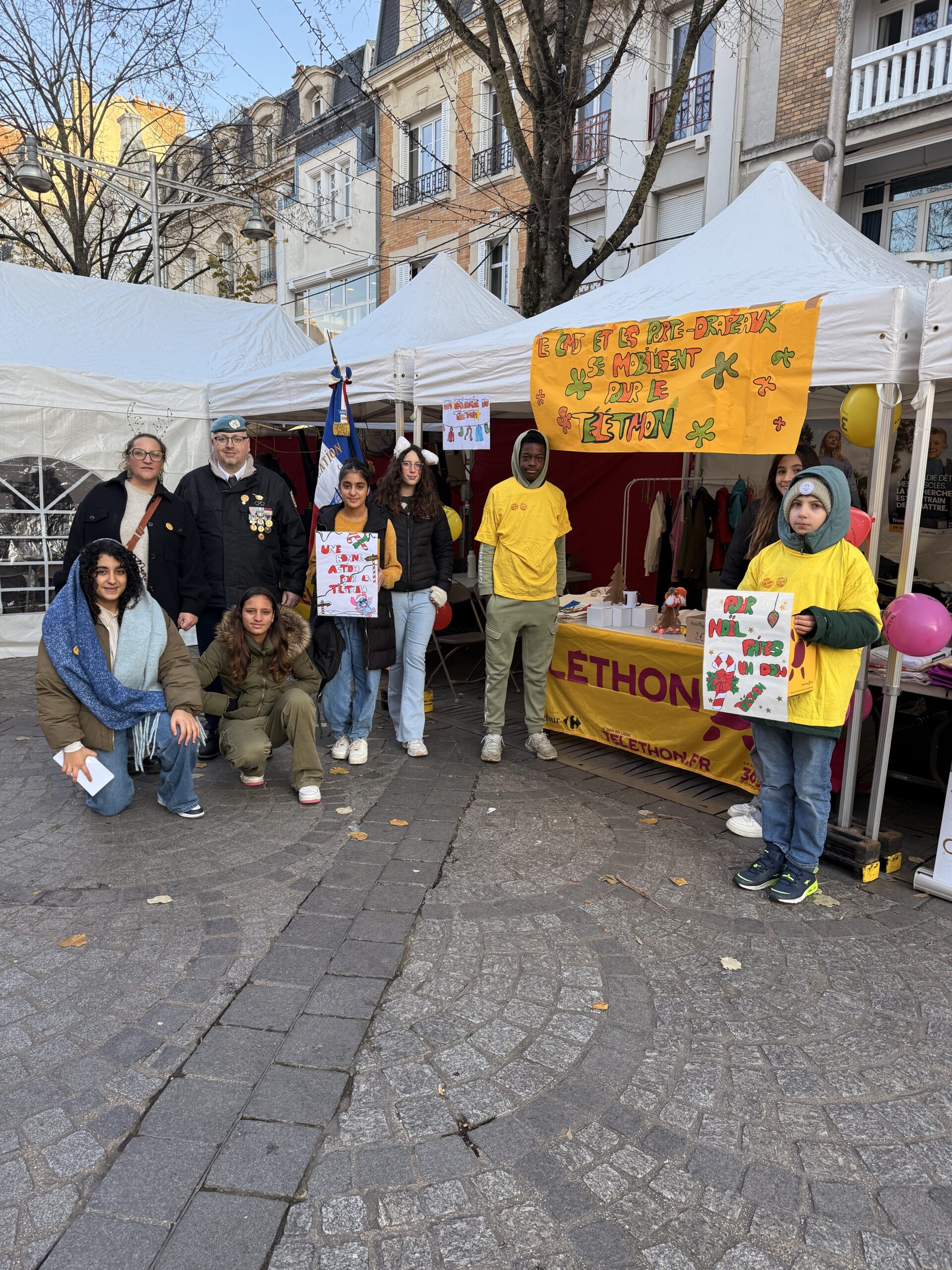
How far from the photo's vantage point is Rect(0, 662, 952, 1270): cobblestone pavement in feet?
6.26

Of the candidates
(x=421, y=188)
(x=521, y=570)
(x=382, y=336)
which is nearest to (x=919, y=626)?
(x=521, y=570)

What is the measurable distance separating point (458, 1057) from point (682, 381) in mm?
3283

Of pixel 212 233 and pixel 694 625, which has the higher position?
pixel 212 233

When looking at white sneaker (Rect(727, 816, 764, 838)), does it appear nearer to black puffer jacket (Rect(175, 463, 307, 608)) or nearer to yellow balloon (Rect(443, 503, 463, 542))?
black puffer jacket (Rect(175, 463, 307, 608))

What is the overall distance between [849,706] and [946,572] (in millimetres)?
4044

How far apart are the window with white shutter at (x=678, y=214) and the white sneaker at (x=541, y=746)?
10565mm

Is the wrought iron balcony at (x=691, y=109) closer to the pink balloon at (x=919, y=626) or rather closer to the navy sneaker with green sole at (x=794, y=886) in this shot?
the pink balloon at (x=919, y=626)

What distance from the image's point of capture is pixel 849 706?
3.66 m

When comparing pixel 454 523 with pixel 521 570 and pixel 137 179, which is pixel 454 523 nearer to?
pixel 521 570

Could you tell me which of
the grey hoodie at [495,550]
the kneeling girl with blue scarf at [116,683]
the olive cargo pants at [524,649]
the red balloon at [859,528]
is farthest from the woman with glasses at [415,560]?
the red balloon at [859,528]

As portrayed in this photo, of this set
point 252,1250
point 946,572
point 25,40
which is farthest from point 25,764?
point 25,40

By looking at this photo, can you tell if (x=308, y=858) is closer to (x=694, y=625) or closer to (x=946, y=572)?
(x=694, y=625)

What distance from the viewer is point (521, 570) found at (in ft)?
16.3

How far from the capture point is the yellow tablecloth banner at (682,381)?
380cm
